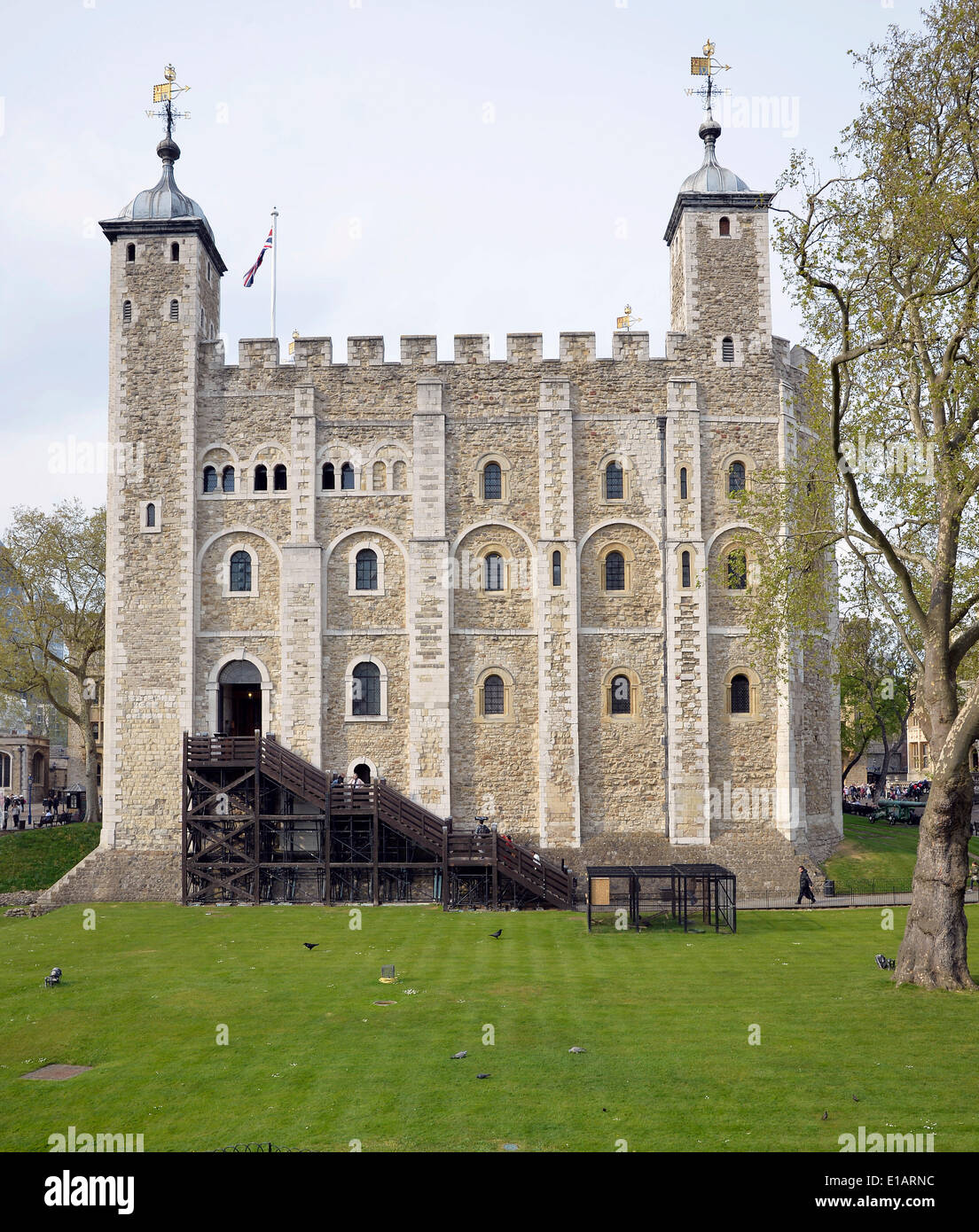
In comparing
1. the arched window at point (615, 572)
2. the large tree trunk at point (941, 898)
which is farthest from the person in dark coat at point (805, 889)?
the arched window at point (615, 572)

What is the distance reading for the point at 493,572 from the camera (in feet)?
108

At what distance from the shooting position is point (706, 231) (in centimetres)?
3341

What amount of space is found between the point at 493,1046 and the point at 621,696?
1916cm

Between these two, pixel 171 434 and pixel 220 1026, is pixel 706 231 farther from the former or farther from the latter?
pixel 220 1026

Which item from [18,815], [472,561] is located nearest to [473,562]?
[472,561]

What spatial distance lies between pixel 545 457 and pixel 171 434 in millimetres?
12250

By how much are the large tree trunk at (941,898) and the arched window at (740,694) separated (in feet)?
46.2

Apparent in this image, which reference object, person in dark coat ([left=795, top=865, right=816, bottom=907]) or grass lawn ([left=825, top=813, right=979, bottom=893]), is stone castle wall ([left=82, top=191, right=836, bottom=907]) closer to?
grass lawn ([left=825, top=813, right=979, bottom=893])

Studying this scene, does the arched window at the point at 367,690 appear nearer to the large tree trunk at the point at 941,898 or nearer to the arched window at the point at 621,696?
the arched window at the point at 621,696

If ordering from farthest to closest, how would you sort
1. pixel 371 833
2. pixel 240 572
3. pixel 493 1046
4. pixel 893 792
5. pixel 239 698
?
pixel 893 792 < pixel 239 698 < pixel 240 572 < pixel 371 833 < pixel 493 1046

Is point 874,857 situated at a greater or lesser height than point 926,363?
lesser

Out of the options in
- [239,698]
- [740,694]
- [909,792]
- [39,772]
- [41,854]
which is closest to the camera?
[740,694]

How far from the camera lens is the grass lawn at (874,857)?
102ft

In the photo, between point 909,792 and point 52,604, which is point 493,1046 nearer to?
point 52,604
